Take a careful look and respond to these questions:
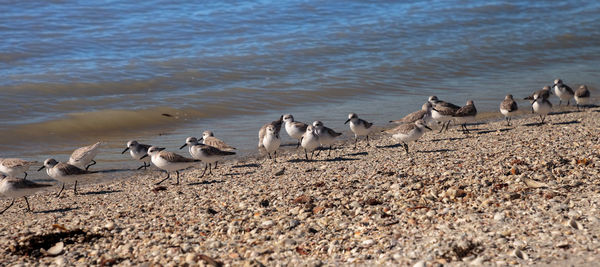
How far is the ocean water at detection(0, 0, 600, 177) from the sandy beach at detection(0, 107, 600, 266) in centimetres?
362

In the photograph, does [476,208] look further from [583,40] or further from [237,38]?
[583,40]

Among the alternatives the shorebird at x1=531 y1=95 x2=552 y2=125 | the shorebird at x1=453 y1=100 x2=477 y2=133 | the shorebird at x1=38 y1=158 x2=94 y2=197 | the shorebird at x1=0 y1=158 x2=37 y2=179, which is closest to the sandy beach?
the shorebird at x1=38 y1=158 x2=94 y2=197

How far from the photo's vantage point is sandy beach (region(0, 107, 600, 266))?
658 cm

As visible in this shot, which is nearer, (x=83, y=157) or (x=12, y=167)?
(x=12, y=167)

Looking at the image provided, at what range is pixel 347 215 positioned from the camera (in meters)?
7.93

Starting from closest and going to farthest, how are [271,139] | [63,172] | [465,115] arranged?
1. [63,172]
2. [271,139]
3. [465,115]

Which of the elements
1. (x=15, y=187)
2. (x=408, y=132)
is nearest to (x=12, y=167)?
(x=15, y=187)

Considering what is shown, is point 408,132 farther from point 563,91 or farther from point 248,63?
point 248,63

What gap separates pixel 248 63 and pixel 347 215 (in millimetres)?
15261

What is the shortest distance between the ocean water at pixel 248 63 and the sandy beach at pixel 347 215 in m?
3.62

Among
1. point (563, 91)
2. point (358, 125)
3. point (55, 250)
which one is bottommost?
point (55, 250)

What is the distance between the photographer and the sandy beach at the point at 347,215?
6582 mm

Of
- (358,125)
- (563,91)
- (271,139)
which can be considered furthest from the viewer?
(563,91)

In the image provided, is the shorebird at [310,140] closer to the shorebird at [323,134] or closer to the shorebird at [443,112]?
the shorebird at [323,134]
